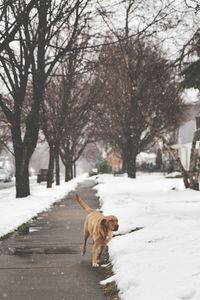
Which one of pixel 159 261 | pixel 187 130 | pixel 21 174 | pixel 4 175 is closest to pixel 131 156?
pixel 4 175

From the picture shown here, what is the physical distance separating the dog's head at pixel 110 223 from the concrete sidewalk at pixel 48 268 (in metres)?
0.67

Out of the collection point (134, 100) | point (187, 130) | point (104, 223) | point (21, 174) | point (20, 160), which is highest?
point (187, 130)

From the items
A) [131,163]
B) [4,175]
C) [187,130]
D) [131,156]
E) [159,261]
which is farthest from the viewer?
[187,130]

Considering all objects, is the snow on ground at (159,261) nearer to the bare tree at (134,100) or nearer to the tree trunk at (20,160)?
the tree trunk at (20,160)

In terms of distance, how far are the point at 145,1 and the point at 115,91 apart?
26.0 m

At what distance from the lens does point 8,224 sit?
44.6 feet

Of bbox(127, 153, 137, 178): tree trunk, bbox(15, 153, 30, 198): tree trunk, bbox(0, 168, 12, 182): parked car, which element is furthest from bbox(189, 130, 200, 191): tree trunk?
bbox(0, 168, 12, 182): parked car

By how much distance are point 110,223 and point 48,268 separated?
1186 millimetres

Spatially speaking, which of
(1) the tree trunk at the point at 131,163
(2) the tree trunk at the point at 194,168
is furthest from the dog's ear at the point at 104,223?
(1) the tree trunk at the point at 131,163

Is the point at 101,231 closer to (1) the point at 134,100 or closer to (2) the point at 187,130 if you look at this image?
(1) the point at 134,100

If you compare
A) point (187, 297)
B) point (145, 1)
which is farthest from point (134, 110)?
point (187, 297)

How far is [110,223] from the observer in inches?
320

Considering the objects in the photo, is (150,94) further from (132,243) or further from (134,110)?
(132,243)

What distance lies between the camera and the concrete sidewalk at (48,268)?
21.6 ft
